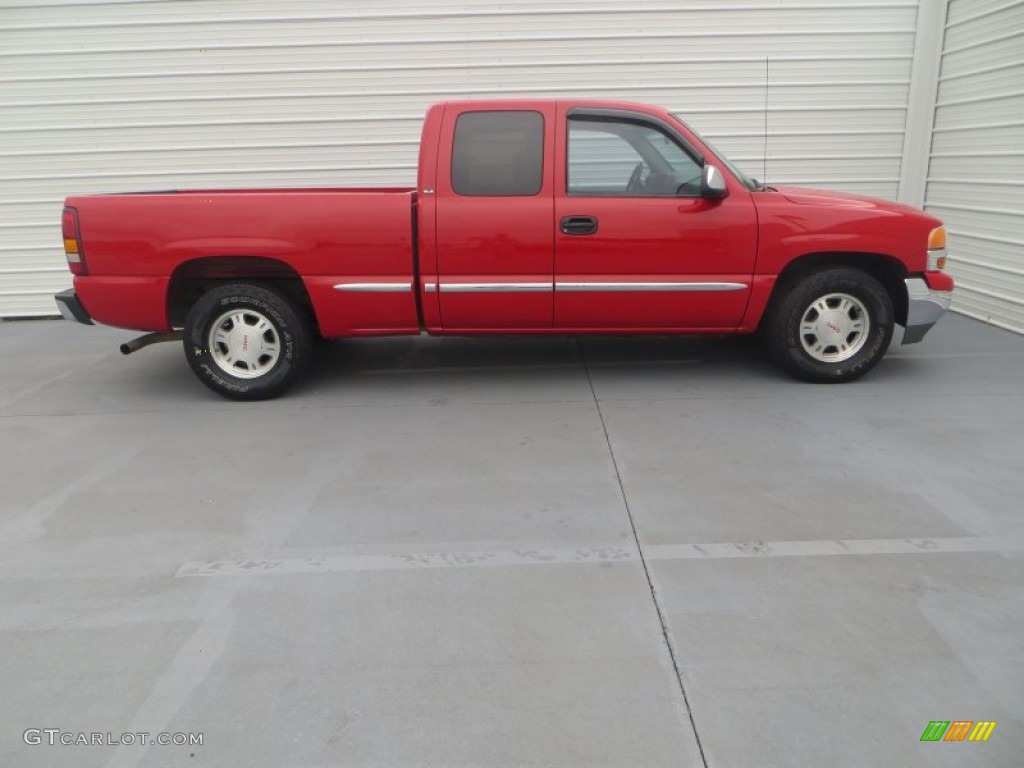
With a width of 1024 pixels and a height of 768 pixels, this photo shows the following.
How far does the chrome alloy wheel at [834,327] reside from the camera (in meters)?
5.26

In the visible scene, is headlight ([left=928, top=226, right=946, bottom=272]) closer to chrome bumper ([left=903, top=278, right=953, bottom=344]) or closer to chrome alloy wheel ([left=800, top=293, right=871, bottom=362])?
chrome bumper ([left=903, top=278, right=953, bottom=344])

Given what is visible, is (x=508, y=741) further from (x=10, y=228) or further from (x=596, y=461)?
(x=10, y=228)

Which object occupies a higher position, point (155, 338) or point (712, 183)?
point (712, 183)

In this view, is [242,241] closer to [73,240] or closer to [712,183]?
[73,240]

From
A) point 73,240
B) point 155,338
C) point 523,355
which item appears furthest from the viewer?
point 523,355

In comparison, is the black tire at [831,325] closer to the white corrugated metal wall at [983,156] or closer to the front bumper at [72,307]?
the white corrugated metal wall at [983,156]

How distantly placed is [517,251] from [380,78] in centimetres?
399

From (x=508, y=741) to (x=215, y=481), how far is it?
2.47 m

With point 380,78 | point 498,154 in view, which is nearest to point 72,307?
point 498,154

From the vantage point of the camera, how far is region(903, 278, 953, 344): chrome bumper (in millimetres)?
5277

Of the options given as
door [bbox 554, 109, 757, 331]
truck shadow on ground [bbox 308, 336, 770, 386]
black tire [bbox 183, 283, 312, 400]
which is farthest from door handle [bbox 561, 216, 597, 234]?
black tire [bbox 183, 283, 312, 400]

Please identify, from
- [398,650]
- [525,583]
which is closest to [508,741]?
[398,650]

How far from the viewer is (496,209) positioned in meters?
4.98

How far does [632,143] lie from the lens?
5.18 metres
